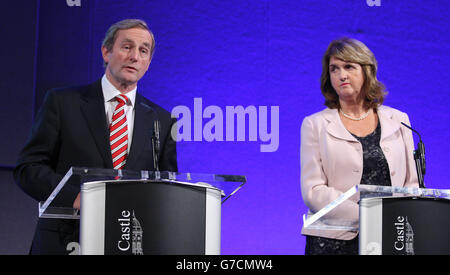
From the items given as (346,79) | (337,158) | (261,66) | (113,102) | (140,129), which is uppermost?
(261,66)

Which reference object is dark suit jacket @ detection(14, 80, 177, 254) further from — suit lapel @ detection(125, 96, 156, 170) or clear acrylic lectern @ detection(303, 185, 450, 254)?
clear acrylic lectern @ detection(303, 185, 450, 254)

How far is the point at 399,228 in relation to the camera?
2410 millimetres

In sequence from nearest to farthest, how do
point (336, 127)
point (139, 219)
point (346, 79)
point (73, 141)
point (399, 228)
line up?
point (139, 219) < point (399, 228) < point (73, 141) < point (336, 127) < point (346, 79)

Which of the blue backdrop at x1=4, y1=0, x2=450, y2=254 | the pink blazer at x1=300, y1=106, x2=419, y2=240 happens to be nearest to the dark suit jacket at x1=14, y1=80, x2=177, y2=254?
the pink blazer at x1=300, y1=106, x2=419, y2=240

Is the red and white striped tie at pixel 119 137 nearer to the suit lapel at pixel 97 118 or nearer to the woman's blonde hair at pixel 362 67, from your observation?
the suit lapel at pixel 97 118

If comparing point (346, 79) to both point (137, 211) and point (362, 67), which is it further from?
point (137, 211)

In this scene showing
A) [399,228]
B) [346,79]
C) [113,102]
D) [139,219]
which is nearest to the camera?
[139,219]

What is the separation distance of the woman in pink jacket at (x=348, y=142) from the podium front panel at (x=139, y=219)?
41.2 inches

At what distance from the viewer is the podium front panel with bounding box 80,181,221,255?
7.08ft

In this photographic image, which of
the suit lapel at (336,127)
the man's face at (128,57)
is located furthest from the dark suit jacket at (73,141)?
the suit lapel at (336,127)

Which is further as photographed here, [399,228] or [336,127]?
[336,127]

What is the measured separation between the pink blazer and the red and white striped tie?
962 mm

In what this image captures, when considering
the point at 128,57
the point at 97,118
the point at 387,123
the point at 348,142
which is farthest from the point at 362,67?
the point at 97,118

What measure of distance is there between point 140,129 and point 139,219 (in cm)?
110
